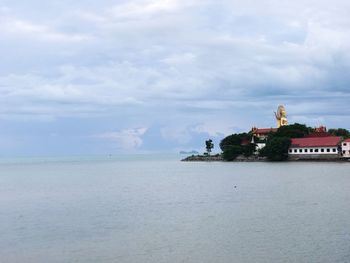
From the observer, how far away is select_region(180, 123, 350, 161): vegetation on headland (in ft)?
318

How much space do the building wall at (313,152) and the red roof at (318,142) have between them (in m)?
0.67

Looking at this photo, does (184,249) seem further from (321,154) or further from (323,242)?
(321,154)

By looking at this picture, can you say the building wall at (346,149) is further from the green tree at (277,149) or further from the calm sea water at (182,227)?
the calm sea water at (182,227)

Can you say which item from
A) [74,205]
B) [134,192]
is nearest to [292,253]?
[74,205]

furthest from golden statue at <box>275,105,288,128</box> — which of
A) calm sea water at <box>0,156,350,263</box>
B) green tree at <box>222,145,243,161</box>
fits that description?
calm sea water at <box>0,156,350,263</box>

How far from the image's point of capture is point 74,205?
126ft

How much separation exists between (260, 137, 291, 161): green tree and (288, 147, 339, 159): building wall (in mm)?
1472

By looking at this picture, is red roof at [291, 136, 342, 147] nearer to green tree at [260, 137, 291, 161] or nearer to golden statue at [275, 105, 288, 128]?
green tree at [260, 137, 291, 161]

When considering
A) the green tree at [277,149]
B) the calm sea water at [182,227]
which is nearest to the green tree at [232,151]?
the green tree at [277,149]

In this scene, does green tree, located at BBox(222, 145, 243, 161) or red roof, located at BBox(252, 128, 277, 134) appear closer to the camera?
green tree, located at BBox(222, 145, 243, 161)

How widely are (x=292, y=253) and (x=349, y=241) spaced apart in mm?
2925

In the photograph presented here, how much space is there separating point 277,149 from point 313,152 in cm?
634

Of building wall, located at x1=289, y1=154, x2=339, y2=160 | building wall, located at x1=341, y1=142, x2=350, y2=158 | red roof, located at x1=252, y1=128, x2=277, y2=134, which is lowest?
building wall, located at x1=289, y1=154, x2=339, y2=160

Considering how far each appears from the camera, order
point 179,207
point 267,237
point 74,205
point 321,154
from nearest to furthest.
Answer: point 267,237, point 179,207, point 74,205, point 321,154
